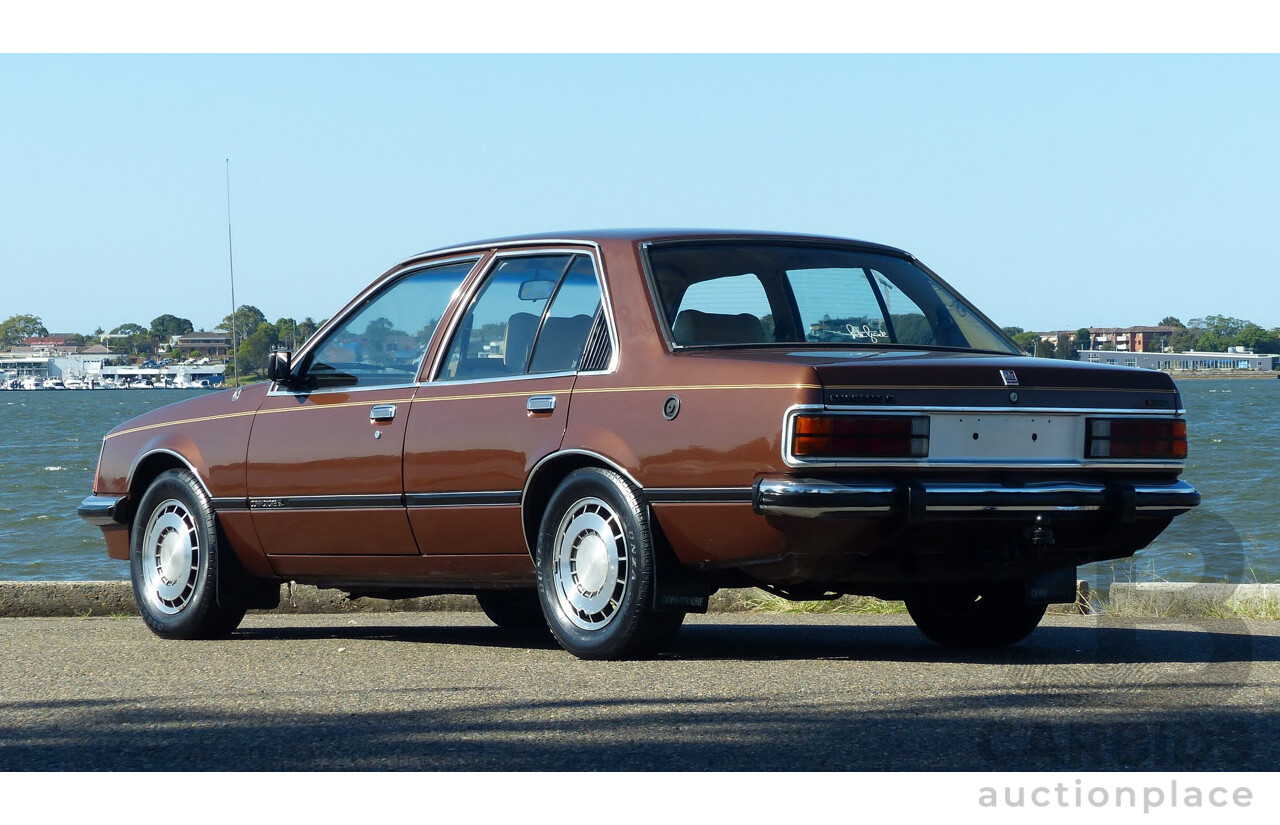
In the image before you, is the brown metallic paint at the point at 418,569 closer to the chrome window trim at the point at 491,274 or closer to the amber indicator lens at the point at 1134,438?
the chrome window trim at the point at 491,274

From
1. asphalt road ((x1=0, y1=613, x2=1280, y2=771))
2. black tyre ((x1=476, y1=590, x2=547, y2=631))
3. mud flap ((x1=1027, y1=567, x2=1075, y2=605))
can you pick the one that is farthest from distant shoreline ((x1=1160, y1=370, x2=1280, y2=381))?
asphalt road ((x1=0, y1=613, x2=1280, y2=771))

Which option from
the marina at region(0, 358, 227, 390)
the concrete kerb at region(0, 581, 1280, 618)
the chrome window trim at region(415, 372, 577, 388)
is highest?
the chrome window trim at region(415, 372, 577, 388)

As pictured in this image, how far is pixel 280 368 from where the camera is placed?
7805 millimetres

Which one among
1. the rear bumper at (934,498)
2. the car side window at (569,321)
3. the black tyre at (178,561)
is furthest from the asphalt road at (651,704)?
the car side window at (569,321)

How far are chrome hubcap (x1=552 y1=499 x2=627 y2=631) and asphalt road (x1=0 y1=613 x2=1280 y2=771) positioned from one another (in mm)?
208

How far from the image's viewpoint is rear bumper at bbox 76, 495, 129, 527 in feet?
27.8

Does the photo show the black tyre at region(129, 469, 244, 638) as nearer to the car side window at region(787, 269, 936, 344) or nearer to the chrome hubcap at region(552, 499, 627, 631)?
the chrome hubcap at region(552, 499, 627, 631)

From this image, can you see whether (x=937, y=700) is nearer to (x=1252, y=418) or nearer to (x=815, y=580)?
(x=815, y=580)

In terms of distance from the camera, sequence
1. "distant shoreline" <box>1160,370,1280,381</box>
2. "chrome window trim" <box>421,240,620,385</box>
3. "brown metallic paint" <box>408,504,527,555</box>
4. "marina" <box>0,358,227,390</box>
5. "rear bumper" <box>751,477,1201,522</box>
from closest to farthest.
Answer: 1. "rear bumper" <box>751,477,1201,522</box>
2. "chrome window trim" <box>421,240,620,385</box>
3. "brown metallic paint" <box>408,504,527,555</box>
4. "distant shoreline" <box>1160,370,1280,381</box>
5. "marina" <box>0,358,227,390</box>

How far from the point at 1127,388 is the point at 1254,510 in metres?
24.9

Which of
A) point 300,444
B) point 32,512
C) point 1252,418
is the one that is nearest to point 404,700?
point 300,444

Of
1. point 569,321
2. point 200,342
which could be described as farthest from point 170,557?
point 200,342

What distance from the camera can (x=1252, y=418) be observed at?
73.8 metres

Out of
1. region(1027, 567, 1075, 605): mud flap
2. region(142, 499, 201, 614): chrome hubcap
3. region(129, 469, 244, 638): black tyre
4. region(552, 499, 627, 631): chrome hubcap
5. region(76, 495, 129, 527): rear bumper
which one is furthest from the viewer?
region(76, 495, 129, 527): rear bumper
